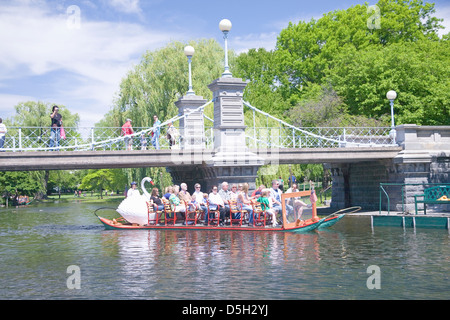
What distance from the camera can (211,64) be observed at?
3616 centimetres

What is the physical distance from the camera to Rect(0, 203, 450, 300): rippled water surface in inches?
368

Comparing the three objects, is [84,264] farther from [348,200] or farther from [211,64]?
[211,64]

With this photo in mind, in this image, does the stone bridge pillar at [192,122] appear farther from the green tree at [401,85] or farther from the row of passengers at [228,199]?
the green tree at [401,85]

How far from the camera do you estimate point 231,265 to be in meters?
11.7

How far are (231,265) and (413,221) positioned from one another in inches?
352

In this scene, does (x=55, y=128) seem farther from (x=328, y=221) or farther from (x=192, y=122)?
(x=328, y=221)

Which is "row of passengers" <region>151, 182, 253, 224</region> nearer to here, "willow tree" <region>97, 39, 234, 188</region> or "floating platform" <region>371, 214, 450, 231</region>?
"floating platform" <region>371, 214, 450, 231</region>

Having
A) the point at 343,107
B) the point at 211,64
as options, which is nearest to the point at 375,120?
the point at 343,107

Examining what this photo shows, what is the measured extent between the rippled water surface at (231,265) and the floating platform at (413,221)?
0.70 meters

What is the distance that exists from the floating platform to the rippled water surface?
70 centimetres

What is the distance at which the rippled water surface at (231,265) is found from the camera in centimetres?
934

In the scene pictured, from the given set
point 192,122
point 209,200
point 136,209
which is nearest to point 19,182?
point 192,122
